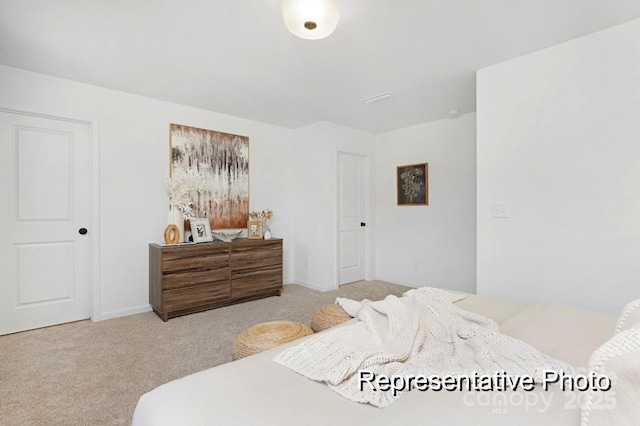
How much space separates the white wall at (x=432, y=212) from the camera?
4.05 metres

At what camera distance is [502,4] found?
1.93 metres

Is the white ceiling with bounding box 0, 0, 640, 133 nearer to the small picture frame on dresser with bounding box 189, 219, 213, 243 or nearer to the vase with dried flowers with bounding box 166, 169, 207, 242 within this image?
the vase with dried flowers with bounding box 166, 169, 207, 242

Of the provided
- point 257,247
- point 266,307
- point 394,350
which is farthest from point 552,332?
point 257,247

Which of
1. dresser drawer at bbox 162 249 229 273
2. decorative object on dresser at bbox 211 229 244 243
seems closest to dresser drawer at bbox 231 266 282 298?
dresser drawer at bbox 162 249 229 273

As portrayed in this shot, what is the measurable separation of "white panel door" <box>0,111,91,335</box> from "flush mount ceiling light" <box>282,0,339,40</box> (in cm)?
265

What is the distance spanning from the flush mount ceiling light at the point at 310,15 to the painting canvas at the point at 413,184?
3.11 m

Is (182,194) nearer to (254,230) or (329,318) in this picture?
(254,230)

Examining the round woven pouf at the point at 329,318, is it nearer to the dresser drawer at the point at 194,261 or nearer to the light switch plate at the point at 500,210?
the light switch plate at the point at 500,210

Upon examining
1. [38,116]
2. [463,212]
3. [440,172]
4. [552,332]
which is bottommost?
[552,332]

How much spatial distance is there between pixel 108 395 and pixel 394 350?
179cm

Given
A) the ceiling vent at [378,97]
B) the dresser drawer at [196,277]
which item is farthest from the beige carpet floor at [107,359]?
the ceiling vent at [378,97]

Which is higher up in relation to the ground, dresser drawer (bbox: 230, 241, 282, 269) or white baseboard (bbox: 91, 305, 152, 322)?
dresser drawer (bbox: 230, 241, 282, 269)

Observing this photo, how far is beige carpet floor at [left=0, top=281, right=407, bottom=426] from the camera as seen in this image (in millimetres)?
1737

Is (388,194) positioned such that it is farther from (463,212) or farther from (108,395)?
(108,395)
